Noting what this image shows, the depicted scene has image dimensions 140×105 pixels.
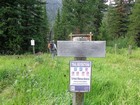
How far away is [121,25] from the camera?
4516 centimetres

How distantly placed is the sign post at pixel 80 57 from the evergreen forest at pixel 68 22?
64.2ft

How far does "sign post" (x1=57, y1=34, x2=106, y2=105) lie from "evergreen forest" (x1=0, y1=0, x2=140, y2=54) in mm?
19563

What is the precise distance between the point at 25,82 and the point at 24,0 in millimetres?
21228

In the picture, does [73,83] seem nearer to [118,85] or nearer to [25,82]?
[118,85]

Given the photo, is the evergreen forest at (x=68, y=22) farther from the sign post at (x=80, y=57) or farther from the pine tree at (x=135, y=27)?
the sign post at (x=80, y=57)

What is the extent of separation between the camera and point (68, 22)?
1634 inches

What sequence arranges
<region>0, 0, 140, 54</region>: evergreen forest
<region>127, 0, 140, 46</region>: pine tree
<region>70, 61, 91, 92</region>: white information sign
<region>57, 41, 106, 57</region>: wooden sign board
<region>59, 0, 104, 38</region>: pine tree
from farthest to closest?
1. <region>59, 0, 104, 38</region>: pine tree
2. <region>127, 0, 140, 46</region>: pine tree
3. <region>0, 0, 140, 54</region>: evergreen forest
4. <region>57, 41, 106, 57</region>: wooden sign board
5. <region>70, 61, 91, 92</region>: white information sign

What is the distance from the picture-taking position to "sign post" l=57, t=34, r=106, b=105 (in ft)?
11.6

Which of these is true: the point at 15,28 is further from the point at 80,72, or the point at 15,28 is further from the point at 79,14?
the point at 80,72

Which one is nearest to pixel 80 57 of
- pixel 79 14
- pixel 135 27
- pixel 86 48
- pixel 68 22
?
pixel 86 48

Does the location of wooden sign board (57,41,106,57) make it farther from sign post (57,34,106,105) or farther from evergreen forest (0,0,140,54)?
evergreen forest (0,0,140,54)

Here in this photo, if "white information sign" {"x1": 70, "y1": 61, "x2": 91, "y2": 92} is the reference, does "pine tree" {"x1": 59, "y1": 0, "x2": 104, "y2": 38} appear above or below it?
above

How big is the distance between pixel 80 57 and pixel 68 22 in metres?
38.1

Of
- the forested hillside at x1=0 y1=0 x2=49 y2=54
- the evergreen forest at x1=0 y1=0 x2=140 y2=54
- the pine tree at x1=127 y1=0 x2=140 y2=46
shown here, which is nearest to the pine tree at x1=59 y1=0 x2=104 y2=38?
the evergreen forest at x1=0 y1=0 x2=140 y2=54
